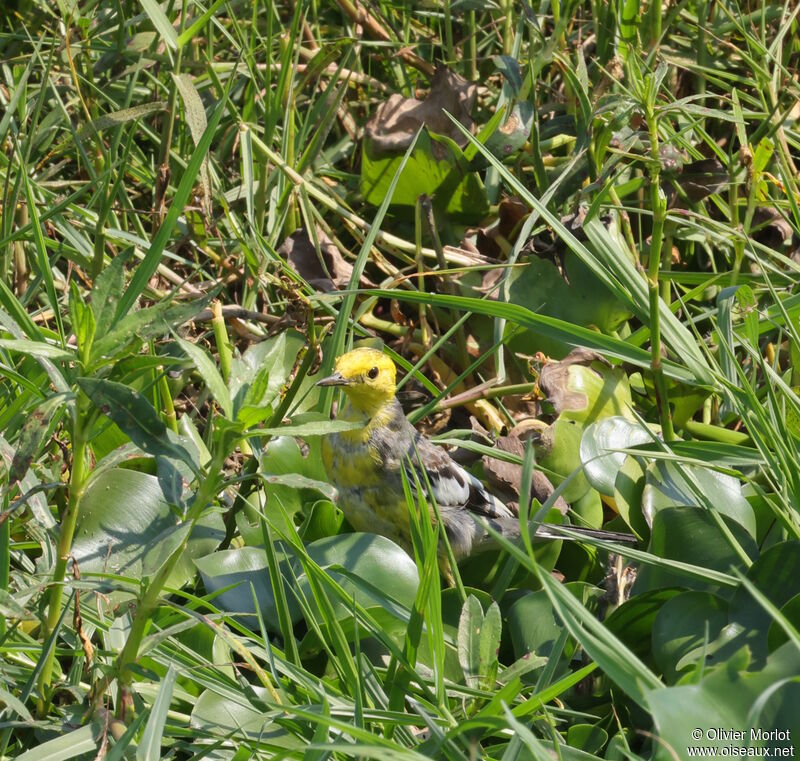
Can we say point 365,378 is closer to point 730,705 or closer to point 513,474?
point 513,474

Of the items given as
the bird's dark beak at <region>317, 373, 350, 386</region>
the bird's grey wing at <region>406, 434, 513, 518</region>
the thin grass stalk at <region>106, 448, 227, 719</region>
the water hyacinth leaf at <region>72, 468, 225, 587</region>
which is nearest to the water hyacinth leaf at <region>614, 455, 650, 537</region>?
the bird's grey wing at <region>406, 434, 513, 518</region>

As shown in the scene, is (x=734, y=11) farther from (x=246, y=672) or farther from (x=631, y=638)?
(x=246, y=672)

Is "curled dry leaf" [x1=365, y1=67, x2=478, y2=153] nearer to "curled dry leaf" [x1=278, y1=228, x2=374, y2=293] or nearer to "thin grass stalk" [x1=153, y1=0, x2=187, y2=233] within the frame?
"curled dry leaf" [x1=278, y1=228, x2=374, y2=293]

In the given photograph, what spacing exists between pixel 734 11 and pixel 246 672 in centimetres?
325

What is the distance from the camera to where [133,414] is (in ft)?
5.08

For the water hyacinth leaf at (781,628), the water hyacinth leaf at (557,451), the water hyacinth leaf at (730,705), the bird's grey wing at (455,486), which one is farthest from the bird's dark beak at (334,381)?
the water hyacinth leaf at (730,705)

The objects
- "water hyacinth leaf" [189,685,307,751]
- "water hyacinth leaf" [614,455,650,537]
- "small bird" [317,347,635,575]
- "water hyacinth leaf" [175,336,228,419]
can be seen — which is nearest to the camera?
"water hyacinth leaf" [175,336,228,419]

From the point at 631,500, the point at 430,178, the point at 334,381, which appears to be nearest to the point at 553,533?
the point at 631,500

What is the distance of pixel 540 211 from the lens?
2.37m

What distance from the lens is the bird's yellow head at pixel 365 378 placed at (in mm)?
2881

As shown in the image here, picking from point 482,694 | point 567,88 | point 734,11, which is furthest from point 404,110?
point 482,694

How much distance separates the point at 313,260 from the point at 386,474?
0.91 meters

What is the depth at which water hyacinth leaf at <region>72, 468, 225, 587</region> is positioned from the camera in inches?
A: 89.3

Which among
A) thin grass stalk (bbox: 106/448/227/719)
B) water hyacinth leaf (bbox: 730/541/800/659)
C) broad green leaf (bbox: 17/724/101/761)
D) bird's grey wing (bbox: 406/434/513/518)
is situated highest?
thin grass stalk (bbox: 106/448/227/719)
